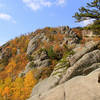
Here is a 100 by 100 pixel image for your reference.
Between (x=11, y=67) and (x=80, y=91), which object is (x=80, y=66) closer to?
(x=80, y=91)

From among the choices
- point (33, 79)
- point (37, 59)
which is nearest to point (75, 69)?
point (33, 79)

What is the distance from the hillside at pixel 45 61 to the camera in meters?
18.8

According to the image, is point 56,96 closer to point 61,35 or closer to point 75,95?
point 75,95

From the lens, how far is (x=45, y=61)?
126 feet

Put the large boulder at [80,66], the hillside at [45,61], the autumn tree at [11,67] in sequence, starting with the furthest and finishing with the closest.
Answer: the autumn tree at [11,67], the hillside at [45,61], the large boulder at [80,66]

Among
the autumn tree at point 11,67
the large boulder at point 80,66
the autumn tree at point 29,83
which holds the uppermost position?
the large boulder at point 80,66

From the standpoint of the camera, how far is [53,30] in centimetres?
6150

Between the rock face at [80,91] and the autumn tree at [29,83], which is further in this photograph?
the autumn tree at [29,83]

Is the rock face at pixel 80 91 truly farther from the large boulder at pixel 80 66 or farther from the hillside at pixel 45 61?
the hillside at pixel 45 61

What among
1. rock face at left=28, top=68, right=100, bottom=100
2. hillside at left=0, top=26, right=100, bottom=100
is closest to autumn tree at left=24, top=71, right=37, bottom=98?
hillside at left=0, top=26, right=100, bottom=100

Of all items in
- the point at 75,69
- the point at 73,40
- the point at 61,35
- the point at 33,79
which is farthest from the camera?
the point at 61,35

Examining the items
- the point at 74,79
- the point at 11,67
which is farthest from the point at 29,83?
the point at 74,79

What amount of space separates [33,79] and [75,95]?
2826 cm

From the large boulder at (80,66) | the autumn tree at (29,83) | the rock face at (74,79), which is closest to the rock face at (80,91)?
the rock face at (74,79)
